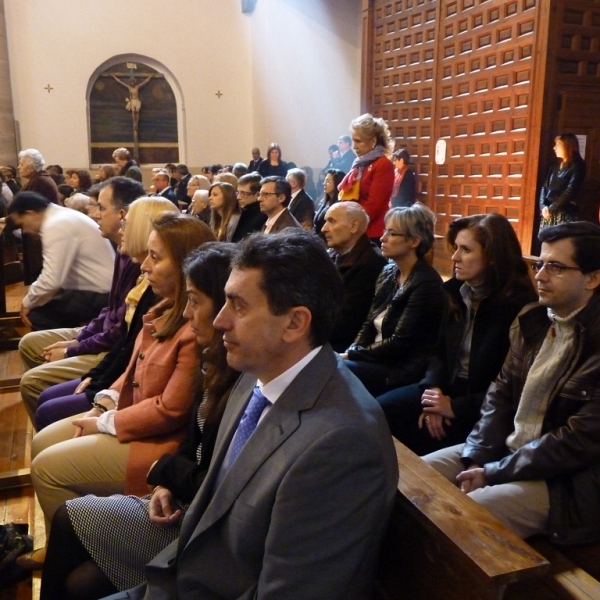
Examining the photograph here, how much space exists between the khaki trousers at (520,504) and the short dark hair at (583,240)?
63 centimetres

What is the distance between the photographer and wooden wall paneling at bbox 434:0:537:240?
6375 mm

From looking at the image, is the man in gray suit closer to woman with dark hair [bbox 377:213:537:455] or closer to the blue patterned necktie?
the blue patterned necktie

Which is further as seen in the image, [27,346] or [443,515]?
[27,346]

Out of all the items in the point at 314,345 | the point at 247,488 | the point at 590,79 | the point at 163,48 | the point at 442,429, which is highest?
the point at 163,48

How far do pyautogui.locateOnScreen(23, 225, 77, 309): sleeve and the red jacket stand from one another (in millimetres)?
2000

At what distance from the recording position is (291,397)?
1.27m

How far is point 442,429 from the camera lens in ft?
7.88

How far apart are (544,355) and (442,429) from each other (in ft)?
1.99

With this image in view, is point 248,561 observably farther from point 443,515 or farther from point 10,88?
point 10,88

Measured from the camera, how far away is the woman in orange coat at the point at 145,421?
2059mm

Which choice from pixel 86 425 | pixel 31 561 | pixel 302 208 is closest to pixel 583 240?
pixel 86 425

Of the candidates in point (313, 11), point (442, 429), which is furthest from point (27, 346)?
point (313, 11)

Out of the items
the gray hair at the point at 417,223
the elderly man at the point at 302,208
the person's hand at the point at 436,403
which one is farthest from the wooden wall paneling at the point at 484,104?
the person's hand at the point at 436,403

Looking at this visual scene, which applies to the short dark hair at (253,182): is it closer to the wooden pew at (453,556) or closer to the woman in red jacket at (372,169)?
the woman in red jacket at (372,169)
